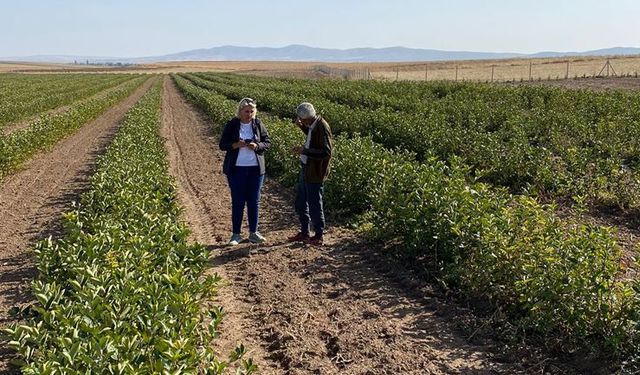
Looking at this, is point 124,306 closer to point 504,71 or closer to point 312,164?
point 312,164

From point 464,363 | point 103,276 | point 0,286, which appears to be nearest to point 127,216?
point 0,286

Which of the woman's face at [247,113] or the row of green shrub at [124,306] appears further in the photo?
the woman's face at [247,113]

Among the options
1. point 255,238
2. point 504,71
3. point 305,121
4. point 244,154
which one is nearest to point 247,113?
point 244,154

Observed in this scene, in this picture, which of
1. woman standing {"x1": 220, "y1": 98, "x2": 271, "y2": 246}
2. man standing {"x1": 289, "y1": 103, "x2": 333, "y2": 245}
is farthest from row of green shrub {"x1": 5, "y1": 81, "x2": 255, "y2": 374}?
man standing {"x1": 289, "y1": 103, "x2": 333, "y2": 245}

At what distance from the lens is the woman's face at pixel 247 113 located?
7.40m

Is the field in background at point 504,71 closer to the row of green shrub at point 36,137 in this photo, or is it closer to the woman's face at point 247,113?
the row of green shrub at point 36,137

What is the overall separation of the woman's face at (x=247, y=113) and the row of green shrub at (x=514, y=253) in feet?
6.81

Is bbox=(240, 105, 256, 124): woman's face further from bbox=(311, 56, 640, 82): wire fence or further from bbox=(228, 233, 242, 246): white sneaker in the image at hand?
bbox=(311, 56, 640, 82): wire fence

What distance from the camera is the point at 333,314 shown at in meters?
5.70

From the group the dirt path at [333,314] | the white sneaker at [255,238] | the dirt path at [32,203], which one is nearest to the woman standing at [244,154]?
the white sneaker at [255,238]

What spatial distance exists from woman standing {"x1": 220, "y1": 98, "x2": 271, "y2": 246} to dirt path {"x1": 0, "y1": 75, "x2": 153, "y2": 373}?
279cm

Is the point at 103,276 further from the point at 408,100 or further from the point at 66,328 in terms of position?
the point at 408,100

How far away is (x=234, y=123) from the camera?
7508 millimetres

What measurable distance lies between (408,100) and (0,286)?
60.0 feet
